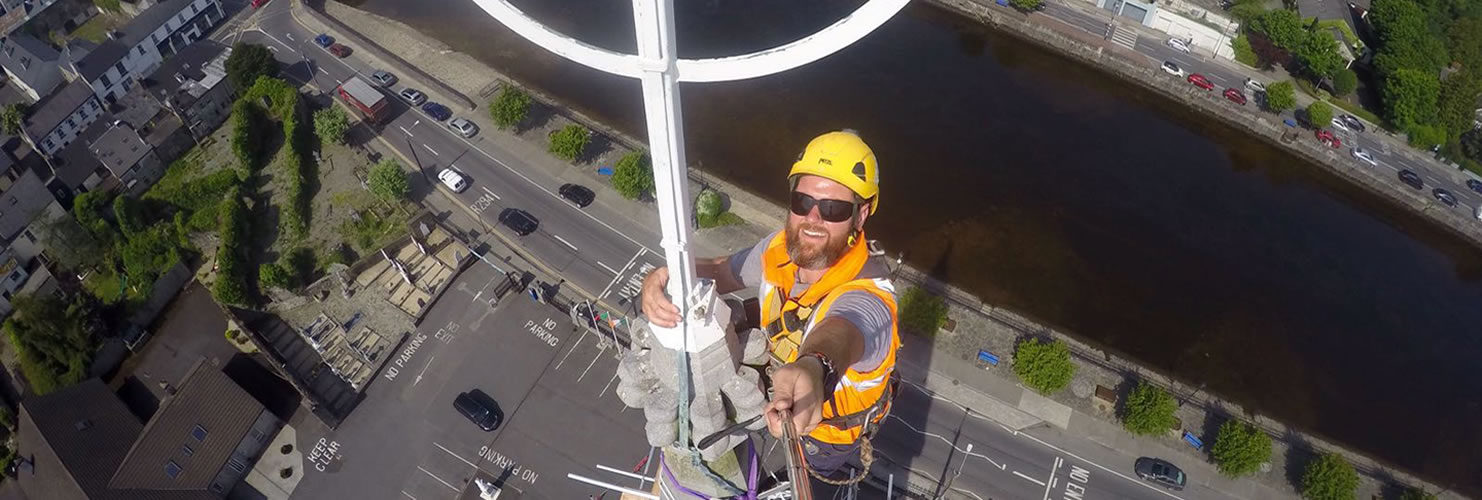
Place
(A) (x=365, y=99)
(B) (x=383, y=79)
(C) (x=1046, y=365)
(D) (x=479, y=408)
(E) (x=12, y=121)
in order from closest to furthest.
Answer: (C) (x=1046, y=365) → (D) (x=479, y=408) → (E) (x=12, y=121) → (A) (x=365, y=99) → (B) (x=383, y=79)

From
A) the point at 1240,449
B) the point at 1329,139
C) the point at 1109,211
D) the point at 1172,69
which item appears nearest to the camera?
the point at 1240,449

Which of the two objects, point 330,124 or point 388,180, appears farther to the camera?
point 330,124

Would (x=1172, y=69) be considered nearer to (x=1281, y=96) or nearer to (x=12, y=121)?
(x=1281, y=96)

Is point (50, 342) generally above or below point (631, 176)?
below

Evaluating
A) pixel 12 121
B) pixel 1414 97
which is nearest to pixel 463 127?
pixel 12 121

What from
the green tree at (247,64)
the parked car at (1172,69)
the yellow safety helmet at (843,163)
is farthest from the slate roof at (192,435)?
the parked car at (1172,69)

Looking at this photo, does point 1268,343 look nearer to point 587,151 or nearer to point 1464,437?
point 1464,437
